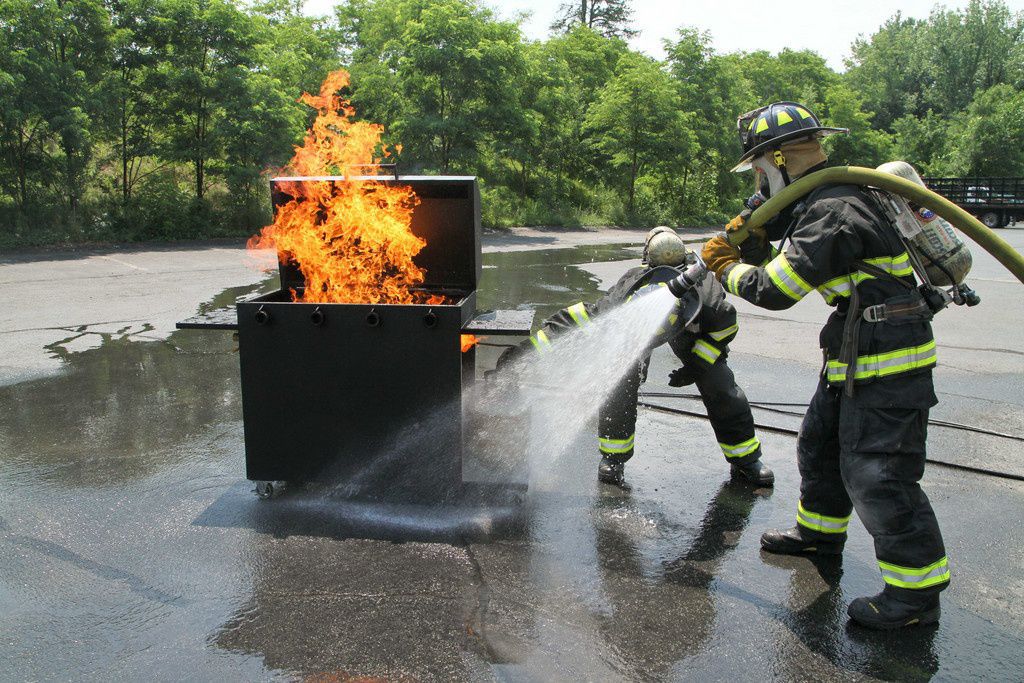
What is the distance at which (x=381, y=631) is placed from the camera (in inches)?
111

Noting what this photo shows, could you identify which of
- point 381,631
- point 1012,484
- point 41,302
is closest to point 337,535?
point 381,631

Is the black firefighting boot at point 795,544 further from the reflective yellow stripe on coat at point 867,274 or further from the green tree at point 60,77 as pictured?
the green tree at point 60,77

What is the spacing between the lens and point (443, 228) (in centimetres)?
457

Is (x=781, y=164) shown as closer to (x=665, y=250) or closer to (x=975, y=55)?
(x=665, y=250)

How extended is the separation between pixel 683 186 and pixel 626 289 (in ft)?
88.4

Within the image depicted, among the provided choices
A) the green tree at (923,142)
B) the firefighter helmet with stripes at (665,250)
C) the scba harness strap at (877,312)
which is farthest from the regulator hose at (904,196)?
the green tree at (923,142)

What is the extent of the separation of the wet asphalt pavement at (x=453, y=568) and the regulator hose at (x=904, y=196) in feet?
4.61

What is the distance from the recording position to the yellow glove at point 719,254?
10.8ft

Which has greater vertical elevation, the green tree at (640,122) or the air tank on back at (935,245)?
the green tree at (640,122)

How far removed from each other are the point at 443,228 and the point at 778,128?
202cm

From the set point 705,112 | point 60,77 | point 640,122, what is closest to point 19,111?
point 60,77

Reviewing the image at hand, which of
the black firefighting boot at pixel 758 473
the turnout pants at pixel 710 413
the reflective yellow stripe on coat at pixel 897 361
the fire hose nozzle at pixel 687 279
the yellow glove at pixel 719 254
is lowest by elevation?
the black firefighting boot at pixel 758 473

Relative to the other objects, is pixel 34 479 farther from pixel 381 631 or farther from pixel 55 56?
pixel 55 56

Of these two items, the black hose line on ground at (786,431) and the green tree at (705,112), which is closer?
the black hose line on ground at (786,431)
